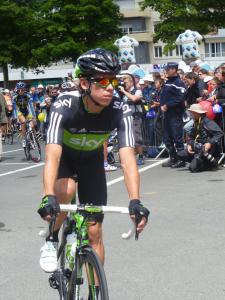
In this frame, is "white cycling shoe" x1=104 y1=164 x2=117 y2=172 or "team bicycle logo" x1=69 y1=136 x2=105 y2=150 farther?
"white cycling shoe" x1=104 y1=164 x2=117 y2=172

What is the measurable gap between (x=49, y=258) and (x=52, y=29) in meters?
48.4

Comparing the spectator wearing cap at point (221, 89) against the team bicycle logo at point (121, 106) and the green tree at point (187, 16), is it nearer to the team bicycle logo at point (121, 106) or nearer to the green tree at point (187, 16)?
the team bicycle logo at point (121, 106)

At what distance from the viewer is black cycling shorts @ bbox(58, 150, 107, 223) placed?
16.1 feet

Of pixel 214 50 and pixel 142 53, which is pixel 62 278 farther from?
pixel 214 50

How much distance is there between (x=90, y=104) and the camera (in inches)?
181

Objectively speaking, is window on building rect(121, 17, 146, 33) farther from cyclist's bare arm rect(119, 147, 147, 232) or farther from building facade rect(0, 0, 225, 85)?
cyclist's bare arm rect(119, 147, 147, 232)

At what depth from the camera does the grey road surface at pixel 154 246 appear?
5.85 meters

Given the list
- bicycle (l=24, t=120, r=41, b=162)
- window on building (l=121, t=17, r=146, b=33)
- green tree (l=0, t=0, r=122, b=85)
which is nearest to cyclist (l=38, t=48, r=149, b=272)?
bicycle (l=24, t=120, r=41, b=162)

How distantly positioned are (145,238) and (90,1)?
4637 centimetres

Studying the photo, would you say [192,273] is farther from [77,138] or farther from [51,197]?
[51,197]

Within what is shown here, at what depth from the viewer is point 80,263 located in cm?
424

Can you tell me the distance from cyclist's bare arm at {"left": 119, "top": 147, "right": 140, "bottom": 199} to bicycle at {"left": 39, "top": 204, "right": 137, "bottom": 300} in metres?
0.33

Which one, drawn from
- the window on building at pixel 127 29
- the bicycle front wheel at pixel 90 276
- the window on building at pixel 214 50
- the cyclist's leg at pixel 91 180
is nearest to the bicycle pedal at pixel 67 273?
the bicycle front wheel at pixel 90 276

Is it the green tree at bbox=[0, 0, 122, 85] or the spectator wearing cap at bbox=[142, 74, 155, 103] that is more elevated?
the green tree at bbox=[0, 0, 122, 85]
